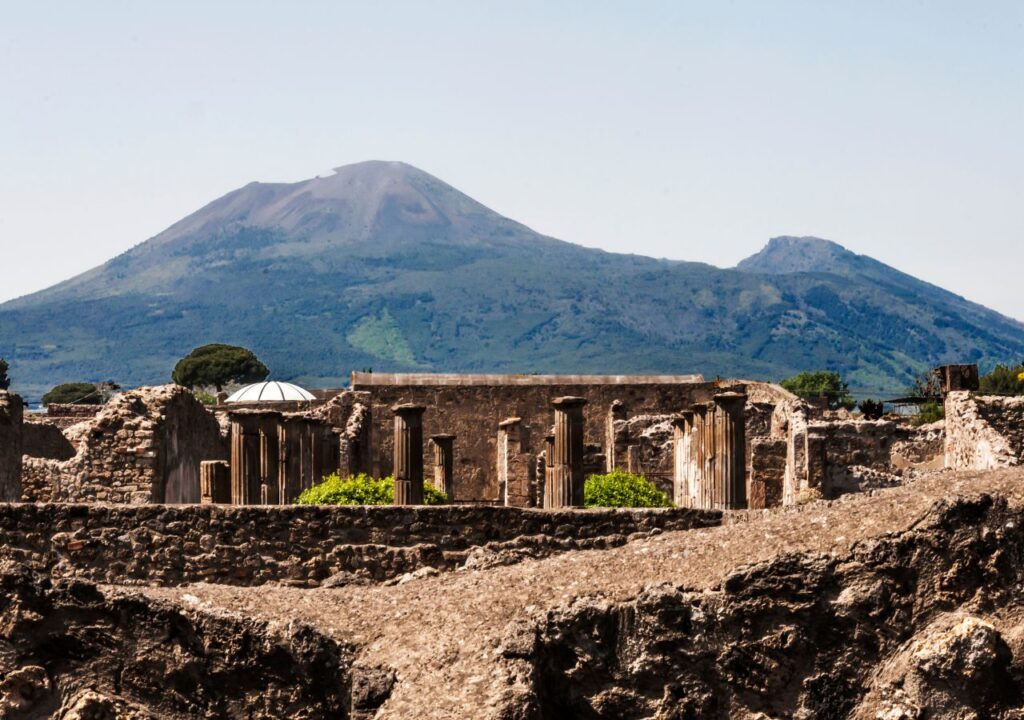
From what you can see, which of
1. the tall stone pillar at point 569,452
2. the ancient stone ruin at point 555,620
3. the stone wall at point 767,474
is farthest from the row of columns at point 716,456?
the ancient stone ruin at point 555,620

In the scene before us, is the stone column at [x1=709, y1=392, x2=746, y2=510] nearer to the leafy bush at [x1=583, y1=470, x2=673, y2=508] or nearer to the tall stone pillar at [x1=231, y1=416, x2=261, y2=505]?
the leafy bush at [x1=583, y1=470, x2=673, y2=508]

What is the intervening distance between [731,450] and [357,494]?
4464mm

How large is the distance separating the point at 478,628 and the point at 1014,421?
1108 cm

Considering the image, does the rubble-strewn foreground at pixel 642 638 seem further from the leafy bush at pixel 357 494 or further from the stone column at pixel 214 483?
the stone column at pixel 214 483

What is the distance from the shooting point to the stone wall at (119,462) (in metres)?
21.9

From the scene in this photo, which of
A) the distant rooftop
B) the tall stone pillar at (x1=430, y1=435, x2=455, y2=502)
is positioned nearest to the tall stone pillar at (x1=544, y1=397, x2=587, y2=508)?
the tall stone pillar at (x1=430, y1=435, x2=455, y2=502)

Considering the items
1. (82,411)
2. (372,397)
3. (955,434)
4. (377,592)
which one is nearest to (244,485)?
(955,434)

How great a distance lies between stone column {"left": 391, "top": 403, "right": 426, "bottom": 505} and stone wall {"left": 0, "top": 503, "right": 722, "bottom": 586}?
7981 millimetres

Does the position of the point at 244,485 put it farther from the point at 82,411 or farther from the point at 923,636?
the point at 82,411

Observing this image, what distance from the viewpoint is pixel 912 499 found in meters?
12.1

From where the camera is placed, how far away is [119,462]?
22078 millimetres

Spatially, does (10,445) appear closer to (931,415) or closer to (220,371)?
(931,415)

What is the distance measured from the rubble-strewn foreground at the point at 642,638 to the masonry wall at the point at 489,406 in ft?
103

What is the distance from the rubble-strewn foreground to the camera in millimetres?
11375
